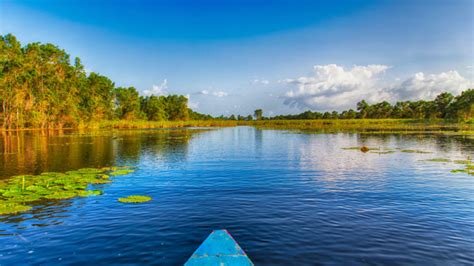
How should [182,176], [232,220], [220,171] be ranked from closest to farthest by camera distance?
[232,220] → [182,176] → [220,171]

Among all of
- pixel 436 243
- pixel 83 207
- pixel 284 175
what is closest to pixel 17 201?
pixel 83 207

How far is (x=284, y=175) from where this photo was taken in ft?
70.3

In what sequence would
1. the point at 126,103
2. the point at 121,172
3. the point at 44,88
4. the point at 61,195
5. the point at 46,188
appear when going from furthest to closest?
the point at 126,103 → the point at 44,88 → the point at 121,172 → the point at 46,188 → the point at 61,195

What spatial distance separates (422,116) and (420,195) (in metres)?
177

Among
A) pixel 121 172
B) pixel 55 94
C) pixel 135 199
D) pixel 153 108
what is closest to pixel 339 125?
pixel 153 108

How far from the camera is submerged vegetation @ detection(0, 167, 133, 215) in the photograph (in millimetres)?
13802

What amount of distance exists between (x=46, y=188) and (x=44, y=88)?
8214 cm

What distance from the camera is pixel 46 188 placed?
16.5m

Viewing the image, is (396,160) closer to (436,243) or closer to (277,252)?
(436,243)

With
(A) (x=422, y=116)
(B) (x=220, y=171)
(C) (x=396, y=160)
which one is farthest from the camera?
(A) (x=422, y=116)

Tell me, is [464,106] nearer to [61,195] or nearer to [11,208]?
[61,195]

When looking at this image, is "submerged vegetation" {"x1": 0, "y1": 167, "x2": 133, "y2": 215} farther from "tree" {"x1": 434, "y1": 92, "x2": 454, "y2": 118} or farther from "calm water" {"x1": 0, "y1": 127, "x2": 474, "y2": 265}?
"tree" {"x1": 434, "y1": 92, "x2": 454, "y2": 118}

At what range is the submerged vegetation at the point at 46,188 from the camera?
543 inches

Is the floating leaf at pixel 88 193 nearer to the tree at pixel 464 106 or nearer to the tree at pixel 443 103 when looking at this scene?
the tree at pixel 464 106
